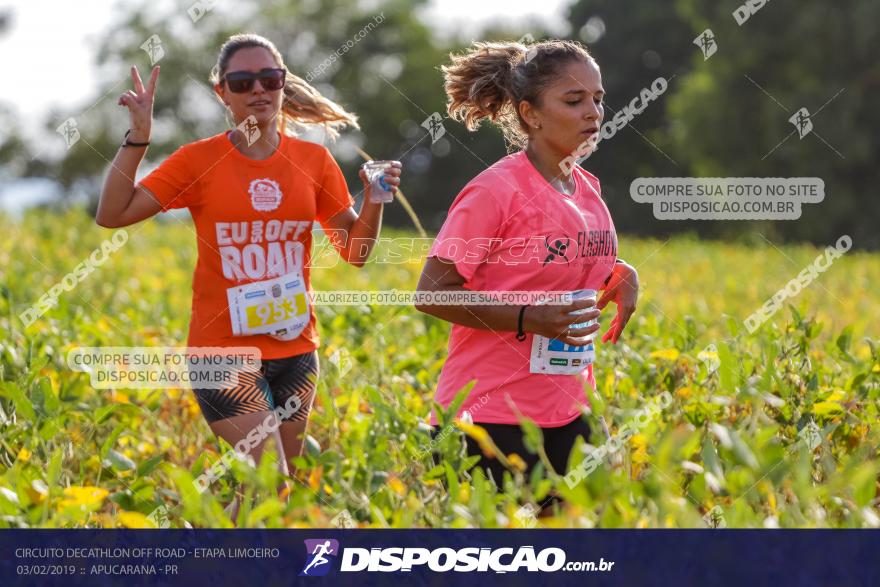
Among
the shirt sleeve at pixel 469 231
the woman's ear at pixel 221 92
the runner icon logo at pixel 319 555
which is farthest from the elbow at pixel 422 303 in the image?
the woman's ear at pixel 221 92

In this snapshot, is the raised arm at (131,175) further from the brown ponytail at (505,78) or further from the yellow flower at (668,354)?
the yellow flower at (668,354)

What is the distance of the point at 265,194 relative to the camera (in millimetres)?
3809

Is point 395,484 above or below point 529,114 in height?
below

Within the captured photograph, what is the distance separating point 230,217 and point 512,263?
1.03 metres

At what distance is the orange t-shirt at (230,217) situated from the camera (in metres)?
3.76

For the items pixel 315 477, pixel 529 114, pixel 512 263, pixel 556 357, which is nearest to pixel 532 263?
pixel 512 263

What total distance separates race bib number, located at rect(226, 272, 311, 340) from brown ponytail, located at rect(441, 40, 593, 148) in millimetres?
853

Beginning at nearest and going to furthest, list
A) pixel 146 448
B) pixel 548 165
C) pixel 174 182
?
pixel 548 165, pixel 174 182, pixel 146 448

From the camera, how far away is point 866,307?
9.80m

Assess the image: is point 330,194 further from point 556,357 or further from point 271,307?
point 556,357

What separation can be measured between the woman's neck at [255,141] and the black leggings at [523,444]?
1.28 metres

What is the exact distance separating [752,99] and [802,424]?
2714cm

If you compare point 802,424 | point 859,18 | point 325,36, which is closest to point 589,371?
point 802,424

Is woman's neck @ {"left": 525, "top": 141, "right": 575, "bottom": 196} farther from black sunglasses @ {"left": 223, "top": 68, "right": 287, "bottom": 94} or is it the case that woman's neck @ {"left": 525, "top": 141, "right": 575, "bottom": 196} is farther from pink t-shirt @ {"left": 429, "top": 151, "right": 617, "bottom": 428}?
black sunglasses @ {"left": 223, "top": 68, "right": 287, "bottom": 94}
